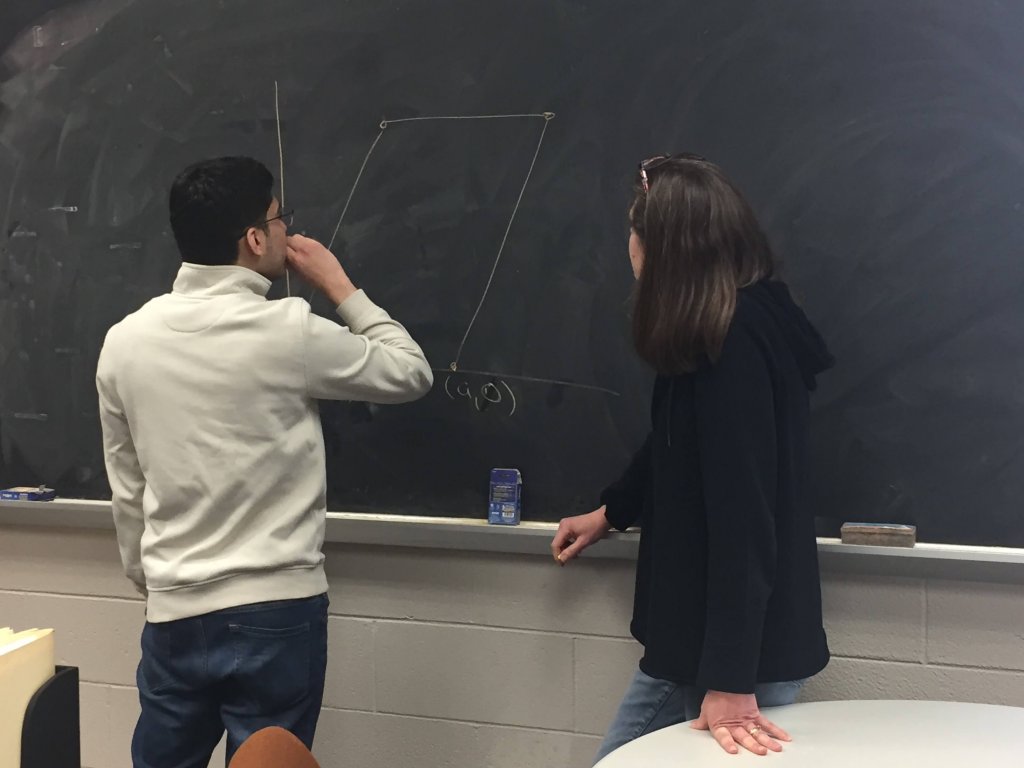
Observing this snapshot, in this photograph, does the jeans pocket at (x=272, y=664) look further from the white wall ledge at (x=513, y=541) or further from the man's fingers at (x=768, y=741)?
the man's fingers at (x=768, y=741)

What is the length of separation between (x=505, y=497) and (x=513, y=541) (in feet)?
0.29

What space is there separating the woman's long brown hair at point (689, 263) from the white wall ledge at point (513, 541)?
56 cm

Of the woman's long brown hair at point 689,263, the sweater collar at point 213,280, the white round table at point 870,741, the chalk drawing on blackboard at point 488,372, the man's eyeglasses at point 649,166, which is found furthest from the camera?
the chalk drawing on blackboard at point 488,372

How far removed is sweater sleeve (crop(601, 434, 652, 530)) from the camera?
1592 millimetres

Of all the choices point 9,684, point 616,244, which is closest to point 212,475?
point 9,684

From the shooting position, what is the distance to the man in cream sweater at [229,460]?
1.40m

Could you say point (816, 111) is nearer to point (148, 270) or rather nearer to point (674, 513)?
point (674, 513)

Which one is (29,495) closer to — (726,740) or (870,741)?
(726,740)

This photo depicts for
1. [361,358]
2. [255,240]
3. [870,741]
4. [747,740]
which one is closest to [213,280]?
[255,240]

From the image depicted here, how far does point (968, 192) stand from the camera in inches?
60.0

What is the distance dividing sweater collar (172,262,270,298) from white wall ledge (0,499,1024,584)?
605mm

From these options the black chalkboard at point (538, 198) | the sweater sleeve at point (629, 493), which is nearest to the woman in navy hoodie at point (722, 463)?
the sweater sleeve at point (629, 493)

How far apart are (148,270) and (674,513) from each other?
4.43 ft

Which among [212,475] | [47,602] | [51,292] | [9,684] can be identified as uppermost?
[51,292]
